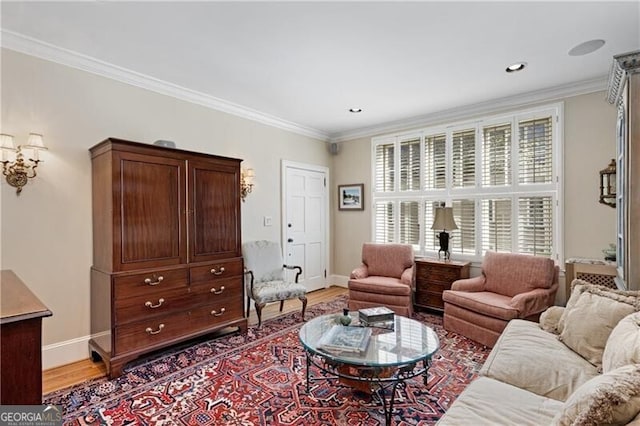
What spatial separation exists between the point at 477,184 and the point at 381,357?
3064 millimetres

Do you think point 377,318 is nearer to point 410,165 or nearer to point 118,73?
point 410,165

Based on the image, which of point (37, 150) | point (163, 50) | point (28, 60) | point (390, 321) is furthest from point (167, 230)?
point (390, 321)

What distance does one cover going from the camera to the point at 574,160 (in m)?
3.56

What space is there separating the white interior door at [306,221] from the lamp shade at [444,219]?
1.96m

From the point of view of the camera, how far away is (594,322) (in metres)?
1.92

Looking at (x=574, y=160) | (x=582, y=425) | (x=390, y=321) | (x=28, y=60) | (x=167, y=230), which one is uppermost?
(x=28, y=60)

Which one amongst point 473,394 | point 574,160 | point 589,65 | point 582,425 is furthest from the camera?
point 574,160

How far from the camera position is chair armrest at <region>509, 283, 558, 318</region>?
295 cm

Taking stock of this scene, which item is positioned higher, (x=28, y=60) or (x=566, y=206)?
(x=28, y=60)

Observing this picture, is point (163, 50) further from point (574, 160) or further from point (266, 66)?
point (574, 160)

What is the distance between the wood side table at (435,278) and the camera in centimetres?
399

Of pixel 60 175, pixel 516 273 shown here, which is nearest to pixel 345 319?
pixel 516 273

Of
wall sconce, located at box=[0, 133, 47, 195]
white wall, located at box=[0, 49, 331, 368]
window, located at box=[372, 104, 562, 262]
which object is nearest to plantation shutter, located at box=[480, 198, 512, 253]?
window, located at box=[372, 104, 562, 262]

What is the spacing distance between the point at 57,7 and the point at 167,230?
1.76m
